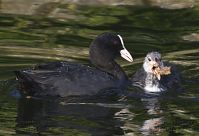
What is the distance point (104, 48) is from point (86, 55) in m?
2.32

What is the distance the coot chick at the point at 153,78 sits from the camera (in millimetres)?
14180

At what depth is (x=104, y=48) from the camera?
1431 cm

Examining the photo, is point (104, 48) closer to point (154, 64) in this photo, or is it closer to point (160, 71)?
point (154, 64)

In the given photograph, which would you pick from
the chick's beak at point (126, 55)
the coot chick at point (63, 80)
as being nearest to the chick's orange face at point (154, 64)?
the chick's beak at point (126, 55)

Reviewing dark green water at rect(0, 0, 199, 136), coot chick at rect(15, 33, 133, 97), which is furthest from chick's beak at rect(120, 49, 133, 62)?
dark green water at rect(0, 0, 199, 136)

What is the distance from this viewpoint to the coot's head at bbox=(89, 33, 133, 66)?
46.8ft

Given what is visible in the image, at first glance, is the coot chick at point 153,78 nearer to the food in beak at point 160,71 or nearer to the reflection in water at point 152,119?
the food in beak at point 160,71

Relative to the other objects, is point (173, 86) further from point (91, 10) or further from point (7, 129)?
point (91, 10)

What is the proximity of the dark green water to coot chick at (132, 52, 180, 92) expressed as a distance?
0.80ft

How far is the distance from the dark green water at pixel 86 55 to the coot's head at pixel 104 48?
1.05 m

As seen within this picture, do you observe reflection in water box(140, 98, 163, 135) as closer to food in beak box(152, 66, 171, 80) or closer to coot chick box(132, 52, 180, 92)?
coot chick box(132, 52, 180, 92)

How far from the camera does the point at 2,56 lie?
16.0m

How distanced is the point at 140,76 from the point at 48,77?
1.79 m

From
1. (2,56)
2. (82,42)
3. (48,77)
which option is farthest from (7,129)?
(82,42)
